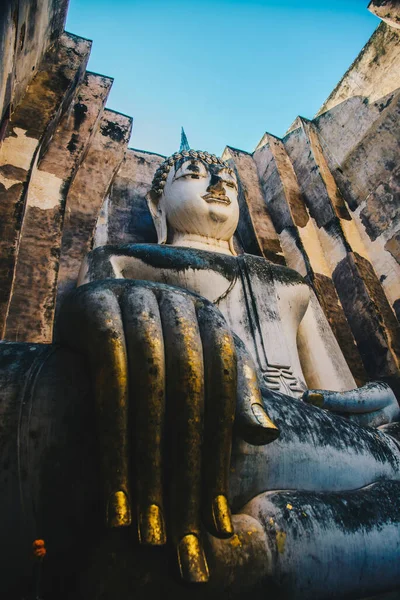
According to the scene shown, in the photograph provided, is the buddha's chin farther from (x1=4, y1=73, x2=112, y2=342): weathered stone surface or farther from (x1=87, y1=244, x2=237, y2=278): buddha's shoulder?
(x1=4, y1=73, x2=112, y2=342): weathered stone surface

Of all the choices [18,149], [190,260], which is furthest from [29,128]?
[190,260]

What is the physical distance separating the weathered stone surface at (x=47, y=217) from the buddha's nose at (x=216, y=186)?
101cm

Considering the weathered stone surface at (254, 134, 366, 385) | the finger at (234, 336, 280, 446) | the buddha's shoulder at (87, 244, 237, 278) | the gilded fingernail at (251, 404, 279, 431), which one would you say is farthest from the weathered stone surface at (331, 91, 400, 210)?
the gilded fingernail at (251, 404, 279, 431)

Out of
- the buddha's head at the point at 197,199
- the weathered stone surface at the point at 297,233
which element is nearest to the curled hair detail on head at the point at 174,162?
the buddha's head at the point at 197,199

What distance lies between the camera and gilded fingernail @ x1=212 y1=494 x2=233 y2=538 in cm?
94

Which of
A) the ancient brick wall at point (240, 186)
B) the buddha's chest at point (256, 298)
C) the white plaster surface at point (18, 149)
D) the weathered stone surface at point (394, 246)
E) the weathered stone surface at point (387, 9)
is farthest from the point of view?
the weathered stone surface at point (394, 246)

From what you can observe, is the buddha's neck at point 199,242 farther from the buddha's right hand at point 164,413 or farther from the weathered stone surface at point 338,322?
the buddha's right hand at point 164,413

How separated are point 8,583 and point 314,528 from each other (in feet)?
2.45

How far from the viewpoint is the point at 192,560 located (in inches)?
34.4

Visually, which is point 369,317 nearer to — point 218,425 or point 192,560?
point 218,425

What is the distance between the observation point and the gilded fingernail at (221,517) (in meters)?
0.94

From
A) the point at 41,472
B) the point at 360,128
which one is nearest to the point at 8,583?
the point at 41,472

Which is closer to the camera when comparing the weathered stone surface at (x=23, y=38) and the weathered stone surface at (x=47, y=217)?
the weathered stone surface at (x=23, y=38)

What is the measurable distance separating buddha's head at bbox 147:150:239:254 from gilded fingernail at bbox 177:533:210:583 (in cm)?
217
